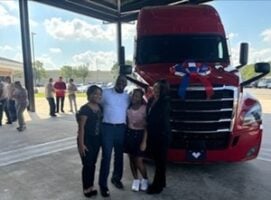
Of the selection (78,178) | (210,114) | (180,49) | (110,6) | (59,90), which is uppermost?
(110,6)

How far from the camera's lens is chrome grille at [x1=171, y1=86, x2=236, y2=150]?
4285 mm

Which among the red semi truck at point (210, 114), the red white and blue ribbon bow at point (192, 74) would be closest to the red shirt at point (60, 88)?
the red semi truck at point (210, 114)

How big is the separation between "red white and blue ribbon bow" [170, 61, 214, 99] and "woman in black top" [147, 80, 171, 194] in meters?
0.42

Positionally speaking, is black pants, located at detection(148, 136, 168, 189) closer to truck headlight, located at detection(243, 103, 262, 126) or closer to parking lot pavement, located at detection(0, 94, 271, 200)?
parking lot pavement, located at detection(0, 94, 271, 200)

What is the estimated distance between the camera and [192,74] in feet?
14.6

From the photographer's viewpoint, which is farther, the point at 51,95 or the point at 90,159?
the point at 51,95

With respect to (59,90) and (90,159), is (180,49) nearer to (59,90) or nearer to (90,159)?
(90,159)

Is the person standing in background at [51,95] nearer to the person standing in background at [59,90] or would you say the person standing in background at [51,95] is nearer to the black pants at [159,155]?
the person standing in background at [59,90]

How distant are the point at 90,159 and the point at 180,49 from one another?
9.29 feet

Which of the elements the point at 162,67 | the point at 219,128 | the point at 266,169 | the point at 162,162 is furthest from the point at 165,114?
the point at 266,169

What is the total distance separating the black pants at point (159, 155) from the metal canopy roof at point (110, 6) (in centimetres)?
1139

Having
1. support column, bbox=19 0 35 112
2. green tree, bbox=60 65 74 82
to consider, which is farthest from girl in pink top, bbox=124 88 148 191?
green tree, bbox=60 65 74 82

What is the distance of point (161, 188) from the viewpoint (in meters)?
4.11

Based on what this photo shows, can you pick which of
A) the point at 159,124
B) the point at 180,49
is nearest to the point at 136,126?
the point at 159,124
